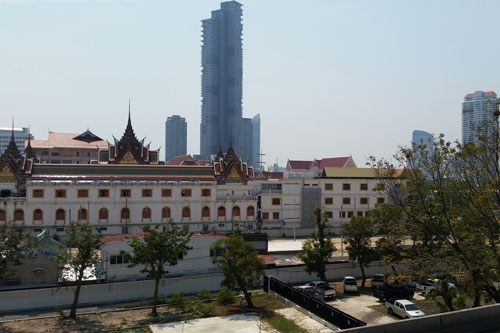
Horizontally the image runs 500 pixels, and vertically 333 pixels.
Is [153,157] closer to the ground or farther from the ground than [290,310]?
farther from the ground

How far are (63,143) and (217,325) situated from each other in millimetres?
94462

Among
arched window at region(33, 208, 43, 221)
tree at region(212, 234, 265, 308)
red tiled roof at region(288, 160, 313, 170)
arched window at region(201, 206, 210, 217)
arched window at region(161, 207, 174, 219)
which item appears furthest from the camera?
red tiled roof at region(288, 160, 313, 170)

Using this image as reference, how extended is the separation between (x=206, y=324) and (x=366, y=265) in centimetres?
1777

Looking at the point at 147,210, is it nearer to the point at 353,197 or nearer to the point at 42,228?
the point at 42,228

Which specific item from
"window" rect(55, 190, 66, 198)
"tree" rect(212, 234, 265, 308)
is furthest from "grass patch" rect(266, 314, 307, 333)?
"window" rect(55, 190, 66, 198)

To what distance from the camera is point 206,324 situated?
87.9ft

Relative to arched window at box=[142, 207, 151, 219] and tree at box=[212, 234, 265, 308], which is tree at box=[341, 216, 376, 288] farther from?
arched window at box=[142, 207, 151, 219]

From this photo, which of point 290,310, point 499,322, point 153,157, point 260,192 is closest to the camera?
point 499,322

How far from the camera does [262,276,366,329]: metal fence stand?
2377 centimetres

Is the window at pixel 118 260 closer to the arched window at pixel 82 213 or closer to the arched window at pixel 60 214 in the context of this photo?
the arched window at pixel 82 213

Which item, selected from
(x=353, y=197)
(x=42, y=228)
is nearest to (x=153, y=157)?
(x=42, y=228)

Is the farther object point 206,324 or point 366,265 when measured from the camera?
point 366,265

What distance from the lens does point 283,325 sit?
26141mm

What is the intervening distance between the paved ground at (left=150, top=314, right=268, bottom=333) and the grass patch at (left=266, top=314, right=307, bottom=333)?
34.1 inches
